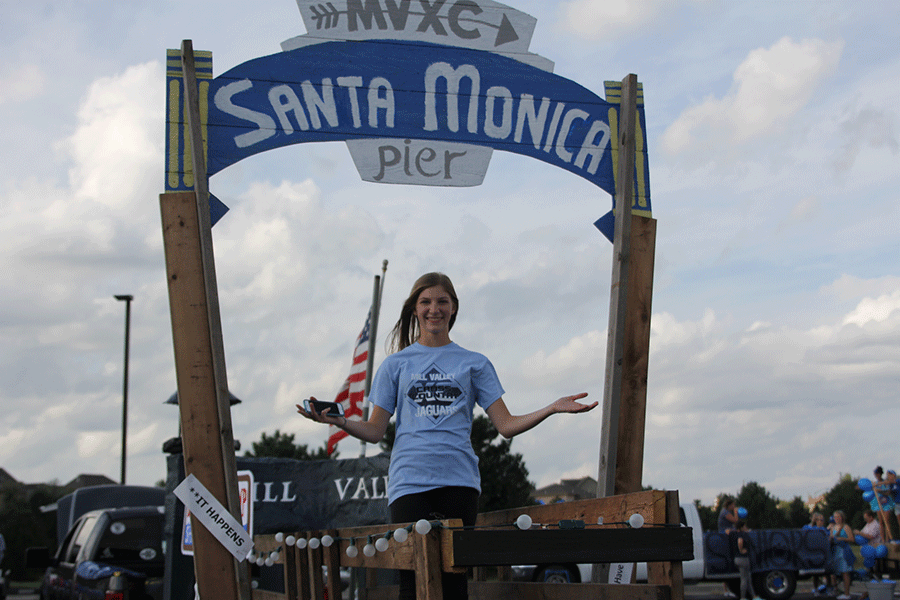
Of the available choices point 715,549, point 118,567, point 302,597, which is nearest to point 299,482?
point 118,567

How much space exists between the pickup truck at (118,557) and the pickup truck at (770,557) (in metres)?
7.56

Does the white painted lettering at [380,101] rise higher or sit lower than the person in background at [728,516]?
higher

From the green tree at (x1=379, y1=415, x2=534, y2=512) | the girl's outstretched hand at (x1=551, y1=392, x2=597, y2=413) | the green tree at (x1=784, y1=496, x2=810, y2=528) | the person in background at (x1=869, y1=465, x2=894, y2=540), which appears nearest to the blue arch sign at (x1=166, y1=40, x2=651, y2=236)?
the girl's outstretched hand at (x1=551, y1=392, x2=597, y2=413)

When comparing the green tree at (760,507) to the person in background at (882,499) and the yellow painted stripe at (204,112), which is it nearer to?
the person in background at (882,499)

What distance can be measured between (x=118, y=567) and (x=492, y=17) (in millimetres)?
6010

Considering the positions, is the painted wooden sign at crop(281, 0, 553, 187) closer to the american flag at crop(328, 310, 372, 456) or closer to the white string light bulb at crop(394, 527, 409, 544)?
the white string light bulb at crop(394, 527, 409, 544)

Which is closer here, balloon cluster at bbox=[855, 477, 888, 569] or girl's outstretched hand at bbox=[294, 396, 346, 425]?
girl's outstretched hand at bbox=[294, 396, 346, 425]

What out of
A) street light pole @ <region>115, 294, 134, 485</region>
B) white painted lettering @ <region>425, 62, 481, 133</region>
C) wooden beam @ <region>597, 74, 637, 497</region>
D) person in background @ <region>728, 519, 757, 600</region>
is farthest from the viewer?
street light pole @ <region>115, 294, 134, 485</region>

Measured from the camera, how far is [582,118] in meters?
5.54

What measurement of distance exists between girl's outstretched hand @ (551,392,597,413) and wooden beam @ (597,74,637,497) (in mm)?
1879

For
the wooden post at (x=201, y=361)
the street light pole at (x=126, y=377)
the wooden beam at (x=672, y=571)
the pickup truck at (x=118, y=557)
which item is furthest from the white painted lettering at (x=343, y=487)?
the street light pole at (x=126, y=377)

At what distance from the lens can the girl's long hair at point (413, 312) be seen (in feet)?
12.3

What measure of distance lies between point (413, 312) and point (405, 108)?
1.82 metres

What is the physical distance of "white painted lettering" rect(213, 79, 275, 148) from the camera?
4.98m
